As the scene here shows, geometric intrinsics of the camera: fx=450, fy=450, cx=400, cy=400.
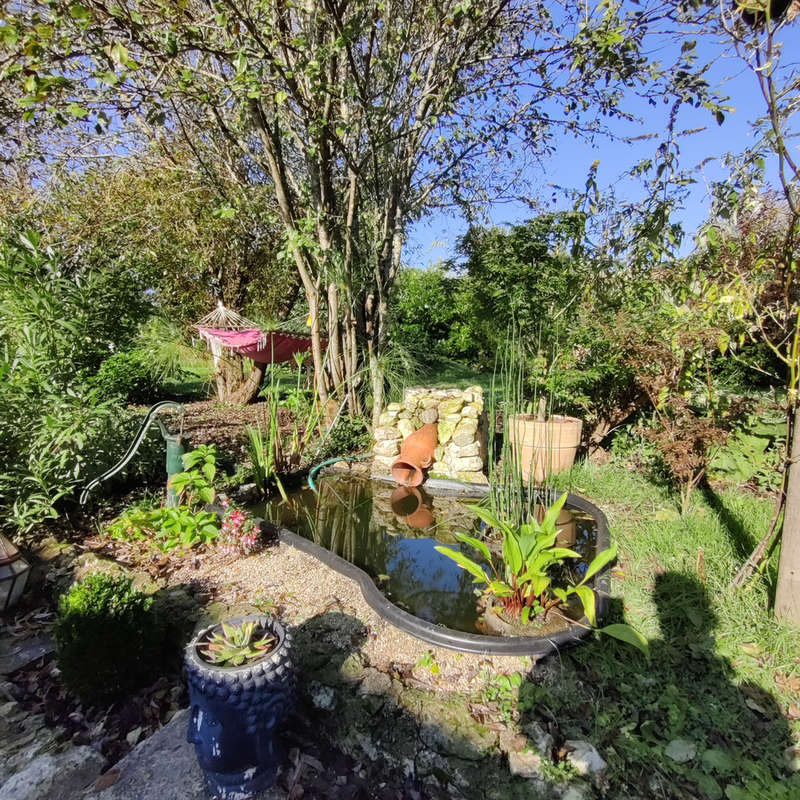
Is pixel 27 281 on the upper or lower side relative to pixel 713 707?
upper

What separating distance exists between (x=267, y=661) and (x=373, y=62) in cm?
366

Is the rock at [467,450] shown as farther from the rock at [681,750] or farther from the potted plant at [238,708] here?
the potted plant at [238,708]

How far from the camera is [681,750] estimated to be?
1268 mm

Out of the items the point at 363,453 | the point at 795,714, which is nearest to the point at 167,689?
the point at 795,714

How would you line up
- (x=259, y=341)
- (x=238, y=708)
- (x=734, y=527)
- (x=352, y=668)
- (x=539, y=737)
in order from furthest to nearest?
1. (x=259, y=341)
2. (x=734, y=527)
3. (x=352, y=668)
4. (x=539, y=737)
5. (x=238, y=708)

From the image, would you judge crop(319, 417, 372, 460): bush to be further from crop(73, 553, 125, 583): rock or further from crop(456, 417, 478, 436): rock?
crop(73, 553, 125, 583): rock

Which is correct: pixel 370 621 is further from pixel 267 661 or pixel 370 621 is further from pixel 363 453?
pixel 363 453

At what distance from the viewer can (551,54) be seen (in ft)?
12.0

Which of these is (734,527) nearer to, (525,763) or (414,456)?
(525,763)

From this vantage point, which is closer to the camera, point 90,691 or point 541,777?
point 541,777

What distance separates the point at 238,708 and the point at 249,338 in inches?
152

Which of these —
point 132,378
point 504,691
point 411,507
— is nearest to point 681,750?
point 504,691

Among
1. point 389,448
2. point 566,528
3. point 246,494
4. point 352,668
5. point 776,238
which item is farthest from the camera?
point 389,448

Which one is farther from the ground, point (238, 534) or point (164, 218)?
point (164, 218)
